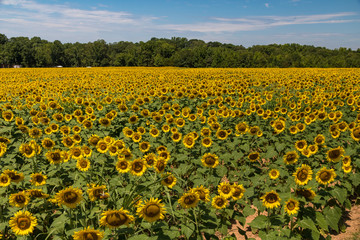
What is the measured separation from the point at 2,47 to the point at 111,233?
136m

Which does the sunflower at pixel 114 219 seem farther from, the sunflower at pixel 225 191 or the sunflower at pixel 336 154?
the sunflower at pixel 336 154

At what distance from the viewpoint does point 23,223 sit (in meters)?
2.68

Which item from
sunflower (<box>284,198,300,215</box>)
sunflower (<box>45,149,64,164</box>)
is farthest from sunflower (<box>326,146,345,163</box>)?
sunflower (<box>45,149,64,164</box>)

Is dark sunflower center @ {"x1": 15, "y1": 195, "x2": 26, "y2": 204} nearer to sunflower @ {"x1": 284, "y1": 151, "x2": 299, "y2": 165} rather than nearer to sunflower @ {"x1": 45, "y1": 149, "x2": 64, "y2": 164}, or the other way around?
sunflower @ {"x1": 45, "y1": 149, "x2": 64, "y2": 164}

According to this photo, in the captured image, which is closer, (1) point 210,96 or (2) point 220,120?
(2) point 220,120

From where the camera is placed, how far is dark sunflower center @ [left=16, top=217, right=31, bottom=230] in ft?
8.77

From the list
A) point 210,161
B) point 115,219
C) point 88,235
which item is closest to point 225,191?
point 210,161

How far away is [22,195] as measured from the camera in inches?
114

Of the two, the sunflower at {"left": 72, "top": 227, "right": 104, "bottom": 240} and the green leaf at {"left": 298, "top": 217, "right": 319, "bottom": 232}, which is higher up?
the sunflower at {"left": 72, "top": 227, "right": 104, "bottom": 240}

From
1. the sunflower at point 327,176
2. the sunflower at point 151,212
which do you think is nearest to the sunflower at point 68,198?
the sunflower at point 151,212

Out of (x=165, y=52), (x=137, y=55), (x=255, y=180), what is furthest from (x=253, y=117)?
(x=137, y=55)

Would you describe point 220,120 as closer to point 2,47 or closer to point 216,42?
point 2,47

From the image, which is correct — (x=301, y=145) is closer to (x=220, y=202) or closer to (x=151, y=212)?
Result: (x=220, y=202)

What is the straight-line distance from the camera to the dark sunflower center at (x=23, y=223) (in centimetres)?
267
